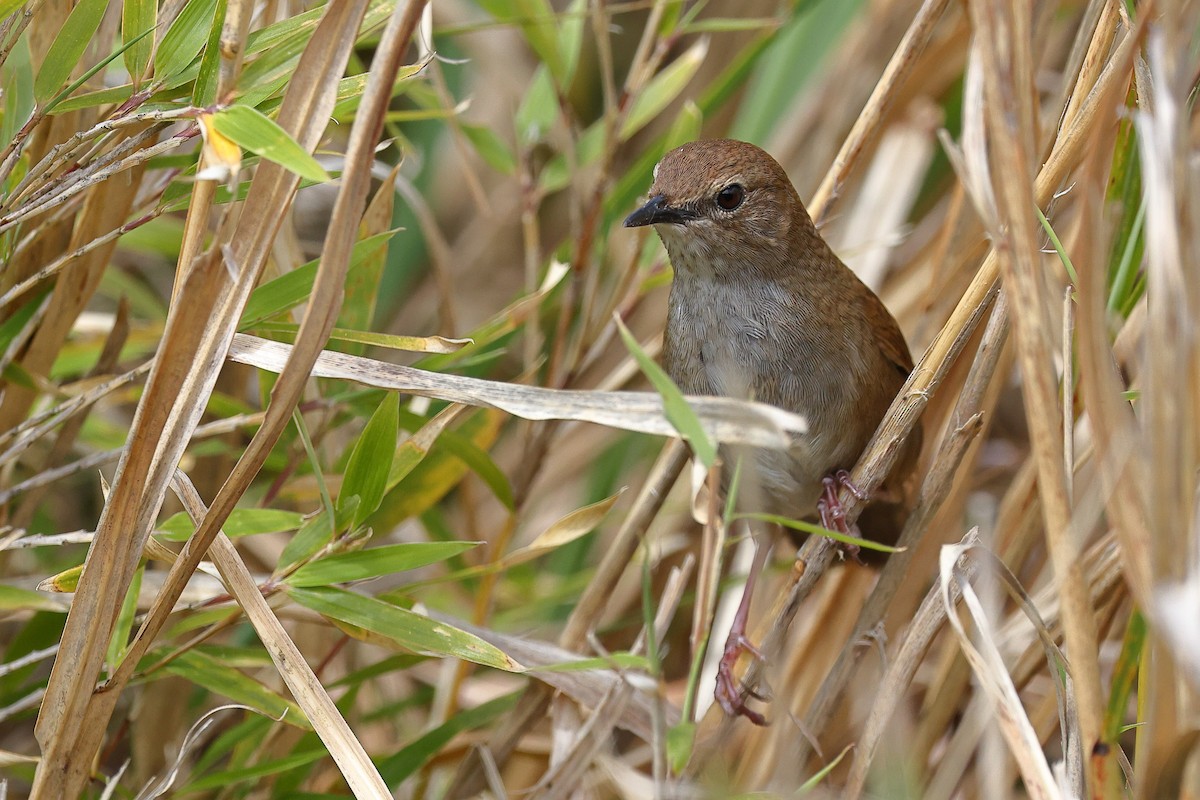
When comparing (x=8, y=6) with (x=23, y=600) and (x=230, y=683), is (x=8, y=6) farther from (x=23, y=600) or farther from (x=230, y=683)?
(x=230, y=683)

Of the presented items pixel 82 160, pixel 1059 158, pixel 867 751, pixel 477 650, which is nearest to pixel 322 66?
pixel 82 160

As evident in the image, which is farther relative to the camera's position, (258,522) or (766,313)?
(766,313)

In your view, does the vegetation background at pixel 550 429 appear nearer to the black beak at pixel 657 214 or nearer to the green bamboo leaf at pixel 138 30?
the green bamboo leaf at pixel 138 30

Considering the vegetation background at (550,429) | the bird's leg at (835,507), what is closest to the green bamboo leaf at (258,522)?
the vegetation background at (550,429)

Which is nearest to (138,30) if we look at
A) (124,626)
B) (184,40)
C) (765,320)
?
(184,40)

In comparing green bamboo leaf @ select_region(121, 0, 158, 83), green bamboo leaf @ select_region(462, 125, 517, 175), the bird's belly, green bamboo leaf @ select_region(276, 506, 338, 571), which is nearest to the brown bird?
the bird's belly

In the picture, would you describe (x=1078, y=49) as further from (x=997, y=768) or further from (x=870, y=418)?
(x=997, y=768)
